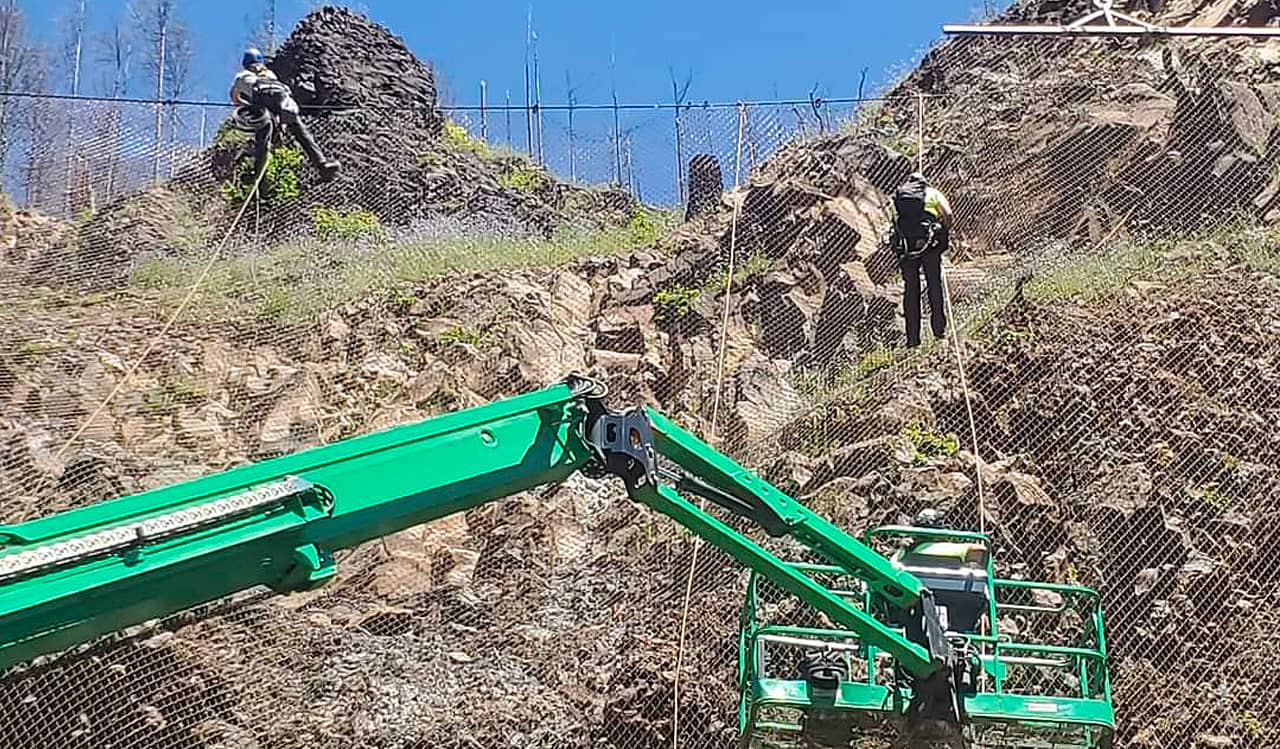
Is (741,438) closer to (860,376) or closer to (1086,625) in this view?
(860,376)

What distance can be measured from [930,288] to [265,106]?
830 cm

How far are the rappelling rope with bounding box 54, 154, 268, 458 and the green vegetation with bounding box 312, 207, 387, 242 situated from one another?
85 centimetres

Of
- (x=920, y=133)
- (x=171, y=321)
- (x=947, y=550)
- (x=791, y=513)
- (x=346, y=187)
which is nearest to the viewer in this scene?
(x=791, y=513)

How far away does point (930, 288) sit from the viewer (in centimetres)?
1241

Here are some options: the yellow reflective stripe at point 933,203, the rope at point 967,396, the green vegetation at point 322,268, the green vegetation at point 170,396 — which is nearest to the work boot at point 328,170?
the green vegetation at point 322,268

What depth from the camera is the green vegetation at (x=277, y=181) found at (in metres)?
17.6

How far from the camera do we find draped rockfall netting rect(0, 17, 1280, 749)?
10.2 meters

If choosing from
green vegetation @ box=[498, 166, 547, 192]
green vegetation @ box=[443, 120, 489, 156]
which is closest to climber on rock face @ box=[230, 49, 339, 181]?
green vegetation @ box=[498, 166, 547, 192]

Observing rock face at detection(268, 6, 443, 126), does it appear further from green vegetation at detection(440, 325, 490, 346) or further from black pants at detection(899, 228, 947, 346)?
black pants at detection(899, 228, 947, 346)

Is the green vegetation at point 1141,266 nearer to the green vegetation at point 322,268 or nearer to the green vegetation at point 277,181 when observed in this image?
the green vegetation at point 322,268

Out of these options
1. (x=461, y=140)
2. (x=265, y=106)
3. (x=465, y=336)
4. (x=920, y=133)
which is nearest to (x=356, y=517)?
(x=465, y=336)

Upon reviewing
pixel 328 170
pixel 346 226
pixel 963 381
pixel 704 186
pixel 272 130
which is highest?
pixel 272 130

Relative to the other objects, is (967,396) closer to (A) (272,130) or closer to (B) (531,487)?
(B) (531,487)

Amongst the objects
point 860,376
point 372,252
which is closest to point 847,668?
point 860,376
